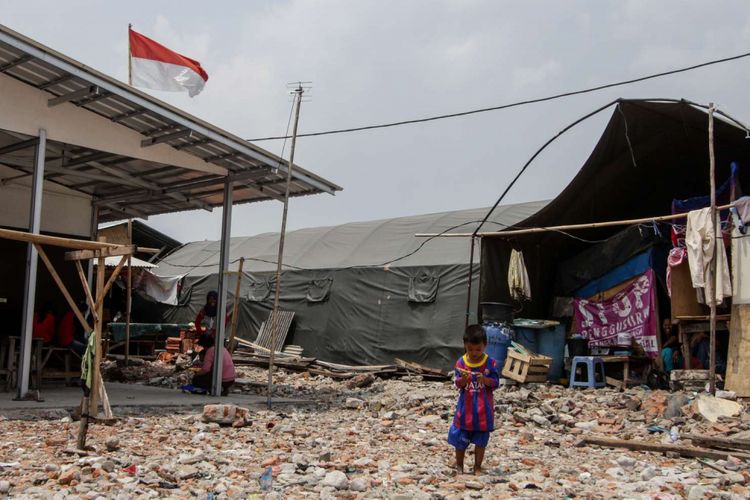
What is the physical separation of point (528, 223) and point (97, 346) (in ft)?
27.6

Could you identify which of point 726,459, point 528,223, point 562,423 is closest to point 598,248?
point 528,223

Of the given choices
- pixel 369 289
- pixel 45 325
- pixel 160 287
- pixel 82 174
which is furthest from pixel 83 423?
pixel 160 287

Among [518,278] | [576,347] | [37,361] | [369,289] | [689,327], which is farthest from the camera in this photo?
[369,289]

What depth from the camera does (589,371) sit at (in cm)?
1232

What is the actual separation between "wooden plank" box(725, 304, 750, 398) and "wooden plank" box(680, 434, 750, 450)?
2.77 metres

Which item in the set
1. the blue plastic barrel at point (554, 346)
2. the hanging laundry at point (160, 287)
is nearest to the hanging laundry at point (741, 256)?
the blue plastic barrel at point (554, 346)

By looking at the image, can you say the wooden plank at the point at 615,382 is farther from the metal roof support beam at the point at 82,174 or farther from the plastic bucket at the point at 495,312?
the metal roof support beam at the point at 82,174

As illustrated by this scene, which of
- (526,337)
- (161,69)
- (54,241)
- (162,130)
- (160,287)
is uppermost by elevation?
(161,69)

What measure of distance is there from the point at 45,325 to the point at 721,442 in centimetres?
915

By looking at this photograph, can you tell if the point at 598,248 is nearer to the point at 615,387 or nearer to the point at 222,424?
the point at 615,387

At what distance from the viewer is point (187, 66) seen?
11.6m

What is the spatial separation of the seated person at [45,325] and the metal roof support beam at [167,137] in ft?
10.0

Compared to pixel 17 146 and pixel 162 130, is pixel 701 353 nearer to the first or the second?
pixel 162 130

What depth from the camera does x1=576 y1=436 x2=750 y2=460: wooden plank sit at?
7.03 m
